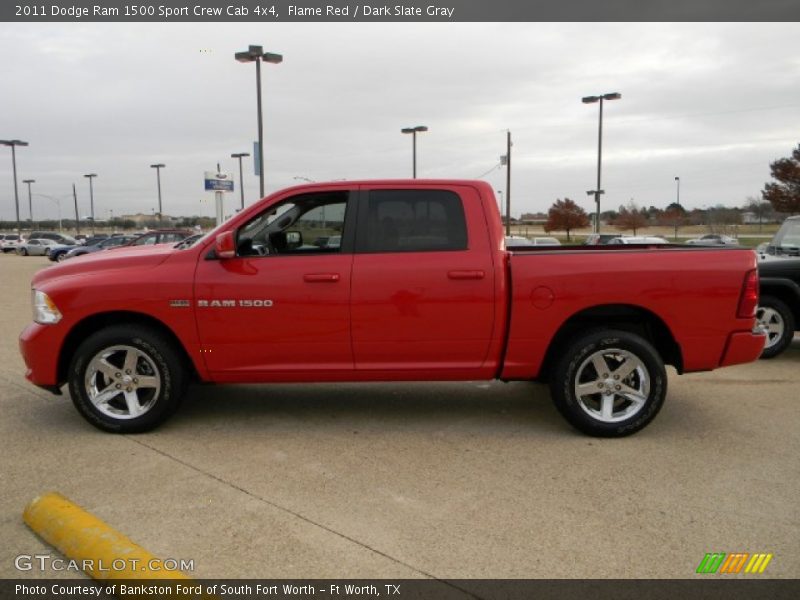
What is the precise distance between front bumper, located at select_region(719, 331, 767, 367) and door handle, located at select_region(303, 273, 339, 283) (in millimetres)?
2879

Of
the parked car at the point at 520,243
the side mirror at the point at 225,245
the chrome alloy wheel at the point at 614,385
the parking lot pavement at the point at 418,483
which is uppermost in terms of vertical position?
the side mirror at the point at 225,245

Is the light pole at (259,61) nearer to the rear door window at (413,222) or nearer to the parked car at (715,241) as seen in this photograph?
the parked car at (715,241)

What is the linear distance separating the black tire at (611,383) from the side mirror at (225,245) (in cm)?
249

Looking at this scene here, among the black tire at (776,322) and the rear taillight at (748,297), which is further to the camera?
the black tire at (776,322)

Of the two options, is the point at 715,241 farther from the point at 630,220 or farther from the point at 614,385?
the point at 630,220

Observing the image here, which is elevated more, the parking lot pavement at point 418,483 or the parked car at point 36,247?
the parked car at point 36,247

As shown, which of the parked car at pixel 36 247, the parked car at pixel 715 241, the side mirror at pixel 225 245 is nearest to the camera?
the side mirror at pixel 225 245

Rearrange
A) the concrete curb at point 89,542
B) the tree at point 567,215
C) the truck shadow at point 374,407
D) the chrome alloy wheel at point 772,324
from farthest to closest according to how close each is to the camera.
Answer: the tree at point 567,215 < the chrome alloy wheel at point 772,324 < the truck shadow at point 374,407 < the concrete curb at point 89,542

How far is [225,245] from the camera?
4.53m

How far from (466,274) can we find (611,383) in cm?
133

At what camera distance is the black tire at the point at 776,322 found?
23.4 feet

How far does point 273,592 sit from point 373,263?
2.41 m

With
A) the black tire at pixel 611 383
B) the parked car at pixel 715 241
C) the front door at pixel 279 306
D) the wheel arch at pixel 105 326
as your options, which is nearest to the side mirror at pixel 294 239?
the front door at pixel 279 306

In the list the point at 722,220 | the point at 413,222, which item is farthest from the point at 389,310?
the point at 722,220
